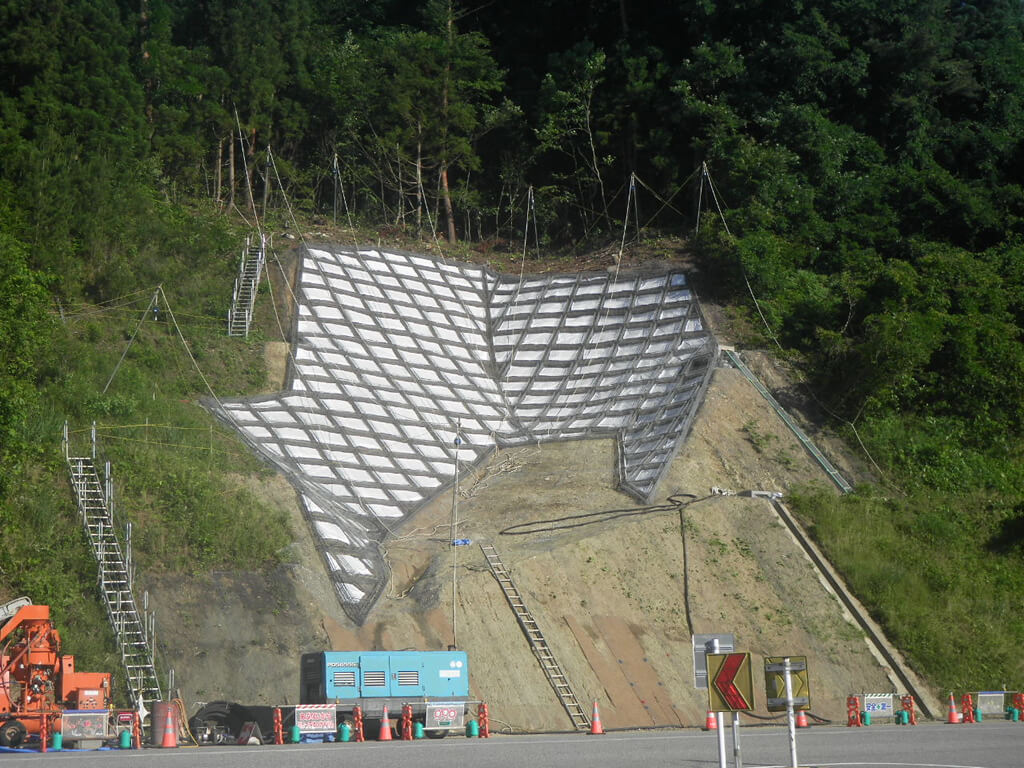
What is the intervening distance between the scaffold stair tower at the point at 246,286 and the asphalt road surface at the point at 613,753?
823 inches

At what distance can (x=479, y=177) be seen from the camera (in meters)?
55.7

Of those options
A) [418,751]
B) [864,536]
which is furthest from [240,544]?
[864,536]

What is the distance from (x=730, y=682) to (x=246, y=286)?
32466 mm

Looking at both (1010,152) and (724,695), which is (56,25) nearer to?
(1010,152)

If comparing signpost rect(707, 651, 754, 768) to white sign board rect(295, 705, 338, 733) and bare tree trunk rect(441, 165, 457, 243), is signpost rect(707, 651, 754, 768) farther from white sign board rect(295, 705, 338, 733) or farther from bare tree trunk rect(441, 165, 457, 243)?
bare tree trunk rect(441, 165, 457, 243)

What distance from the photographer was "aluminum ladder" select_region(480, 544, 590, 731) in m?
26.5

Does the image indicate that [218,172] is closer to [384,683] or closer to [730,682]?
[384,683]

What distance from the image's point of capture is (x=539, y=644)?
28047 millimetres

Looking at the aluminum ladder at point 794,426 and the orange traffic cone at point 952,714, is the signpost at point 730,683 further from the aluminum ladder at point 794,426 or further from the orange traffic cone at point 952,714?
the aluminum ladder at point 794,426

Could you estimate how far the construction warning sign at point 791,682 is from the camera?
1306cm

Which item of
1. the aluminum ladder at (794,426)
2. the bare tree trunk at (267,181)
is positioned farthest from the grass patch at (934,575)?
the bare tree trunk at (267,181)

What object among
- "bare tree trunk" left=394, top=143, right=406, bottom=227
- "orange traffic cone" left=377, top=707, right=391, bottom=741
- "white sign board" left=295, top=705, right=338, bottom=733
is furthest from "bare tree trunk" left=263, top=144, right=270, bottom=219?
"orange traffic cone" left=377, top=707, right=391, bottom=741

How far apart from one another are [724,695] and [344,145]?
43.5 meters

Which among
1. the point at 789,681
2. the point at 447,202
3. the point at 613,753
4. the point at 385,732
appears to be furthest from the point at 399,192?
the point at 789,681
